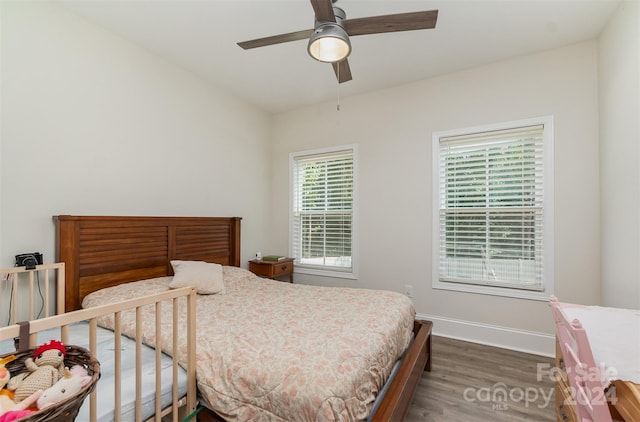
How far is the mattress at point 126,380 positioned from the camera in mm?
1233

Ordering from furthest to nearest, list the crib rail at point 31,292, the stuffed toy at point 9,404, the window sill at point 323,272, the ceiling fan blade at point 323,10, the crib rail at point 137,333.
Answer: the window sill at point 323,272, the crib rail at point 31,292, the ceiling fan blade at point 323,10, the crib rail at point 137,333, the stuffed toy at point 9,404

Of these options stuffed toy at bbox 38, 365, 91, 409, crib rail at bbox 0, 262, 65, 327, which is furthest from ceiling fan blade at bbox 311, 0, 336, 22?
crib rail at bbox 0, 262, 65, 327

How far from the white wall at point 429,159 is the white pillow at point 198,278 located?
1645 mm

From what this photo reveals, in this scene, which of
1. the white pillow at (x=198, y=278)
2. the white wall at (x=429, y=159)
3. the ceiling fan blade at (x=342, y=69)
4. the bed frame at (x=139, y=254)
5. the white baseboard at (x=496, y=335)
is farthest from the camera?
the white baseboard at (x=496, y=335)

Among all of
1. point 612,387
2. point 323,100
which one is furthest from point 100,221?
point 612,387

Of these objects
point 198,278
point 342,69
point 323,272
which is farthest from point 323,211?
point 342,69

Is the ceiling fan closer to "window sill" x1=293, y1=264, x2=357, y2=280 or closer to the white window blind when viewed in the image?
the white window blind

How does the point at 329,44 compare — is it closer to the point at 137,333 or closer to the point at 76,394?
the point at 137,333

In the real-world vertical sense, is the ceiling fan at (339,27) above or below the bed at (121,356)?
above

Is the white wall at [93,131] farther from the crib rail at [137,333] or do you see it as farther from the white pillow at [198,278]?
the crib rail at [137,333]

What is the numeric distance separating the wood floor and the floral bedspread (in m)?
0.44

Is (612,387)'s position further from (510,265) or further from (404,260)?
(404,260)

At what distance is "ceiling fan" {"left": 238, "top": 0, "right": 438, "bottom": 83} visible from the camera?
165 centimetres

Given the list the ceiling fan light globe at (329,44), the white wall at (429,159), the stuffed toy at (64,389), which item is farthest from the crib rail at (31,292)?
the white wall at (429,159)
